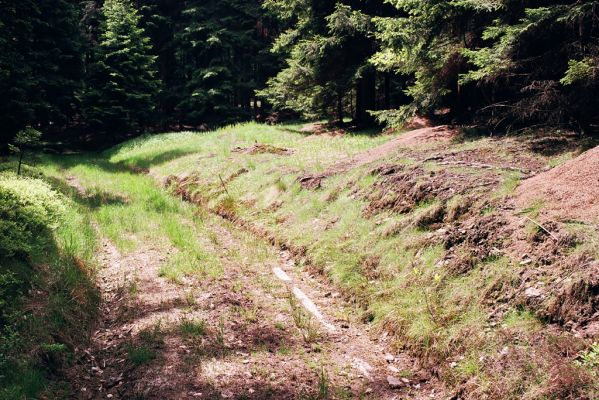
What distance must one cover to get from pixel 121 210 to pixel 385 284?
766cm

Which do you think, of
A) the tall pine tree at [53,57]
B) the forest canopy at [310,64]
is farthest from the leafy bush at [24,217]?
the tall pine tree at [53,57]

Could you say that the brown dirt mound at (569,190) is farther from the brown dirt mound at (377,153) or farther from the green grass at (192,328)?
the brown dirt mound at (377,153)

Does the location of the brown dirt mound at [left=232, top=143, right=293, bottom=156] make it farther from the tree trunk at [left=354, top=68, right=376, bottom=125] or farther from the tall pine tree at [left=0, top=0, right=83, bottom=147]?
the tall pine tree at [left=0, top=0, right=83, bottom=147]

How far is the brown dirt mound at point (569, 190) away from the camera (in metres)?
5.26

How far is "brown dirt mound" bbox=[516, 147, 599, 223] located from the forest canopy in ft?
6.99

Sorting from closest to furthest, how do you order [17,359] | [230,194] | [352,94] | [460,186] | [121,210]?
[17,359]
[460,186]
[121,210]
[230,194]
[352,94]

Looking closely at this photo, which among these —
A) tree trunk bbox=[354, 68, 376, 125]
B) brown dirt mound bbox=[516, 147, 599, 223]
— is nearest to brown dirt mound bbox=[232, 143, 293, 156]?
tree trunk bbox=[354, 68, 376, 125]

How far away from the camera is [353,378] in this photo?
4832 mm

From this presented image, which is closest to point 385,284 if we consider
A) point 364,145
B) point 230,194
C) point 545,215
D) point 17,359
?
point 545,215

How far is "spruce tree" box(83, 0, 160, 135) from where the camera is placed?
92.7 ft

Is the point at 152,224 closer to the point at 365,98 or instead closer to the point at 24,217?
the point at 24,217

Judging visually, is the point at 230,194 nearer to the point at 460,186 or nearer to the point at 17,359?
the point at 460,186

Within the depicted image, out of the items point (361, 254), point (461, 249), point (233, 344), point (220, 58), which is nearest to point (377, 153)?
point (361, 254)

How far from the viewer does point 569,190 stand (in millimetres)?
5691
